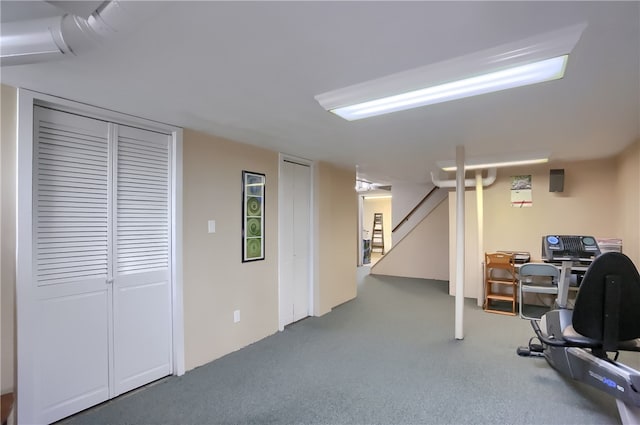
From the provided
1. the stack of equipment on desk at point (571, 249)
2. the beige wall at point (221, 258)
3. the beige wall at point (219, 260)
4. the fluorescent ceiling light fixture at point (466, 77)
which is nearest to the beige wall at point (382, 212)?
the stack of equipment on desk at point (571, 249)

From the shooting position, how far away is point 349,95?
2.04m

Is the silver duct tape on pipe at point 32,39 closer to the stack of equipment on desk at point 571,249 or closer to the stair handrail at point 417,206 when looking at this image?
the stack of equipment on desk at point 571,249

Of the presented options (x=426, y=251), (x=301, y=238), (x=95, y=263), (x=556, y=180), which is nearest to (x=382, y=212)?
(x=426, y=251)

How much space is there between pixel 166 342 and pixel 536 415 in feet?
10.2

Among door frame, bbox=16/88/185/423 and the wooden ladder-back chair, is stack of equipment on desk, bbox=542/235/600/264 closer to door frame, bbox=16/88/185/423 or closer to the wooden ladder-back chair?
the wooden ladder-back chair

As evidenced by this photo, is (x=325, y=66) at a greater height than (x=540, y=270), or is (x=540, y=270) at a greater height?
(x=325, y=66)

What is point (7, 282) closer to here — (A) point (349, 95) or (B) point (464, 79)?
(A) point (349, 95)

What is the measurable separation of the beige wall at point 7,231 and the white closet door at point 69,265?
0.36 feet

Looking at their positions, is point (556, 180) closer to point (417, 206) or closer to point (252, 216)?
point (417, 206)

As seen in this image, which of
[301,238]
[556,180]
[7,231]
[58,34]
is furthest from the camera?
[556,180]

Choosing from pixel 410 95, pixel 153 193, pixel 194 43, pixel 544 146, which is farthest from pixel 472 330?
pixel 194 43

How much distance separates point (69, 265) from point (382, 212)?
1087cm

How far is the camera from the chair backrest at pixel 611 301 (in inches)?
85.4

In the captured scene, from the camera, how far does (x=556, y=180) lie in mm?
5000
